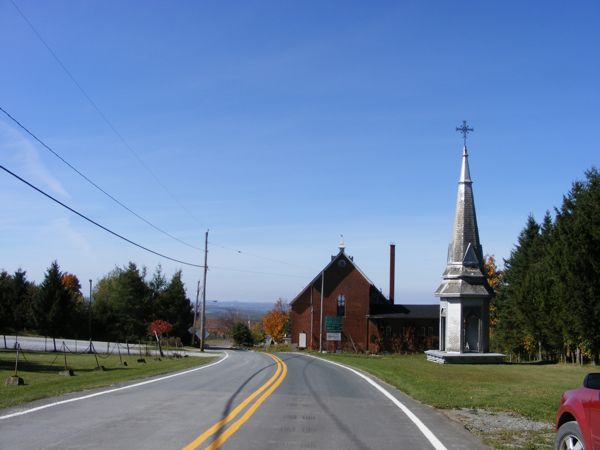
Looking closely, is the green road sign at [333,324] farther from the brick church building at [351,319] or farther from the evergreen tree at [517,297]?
the evergreen tree at [517,297]

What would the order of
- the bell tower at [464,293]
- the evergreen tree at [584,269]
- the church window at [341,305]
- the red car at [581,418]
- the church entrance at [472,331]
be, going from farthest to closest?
the church window at [341,305] → the church entrance at [472,331] → the bell tower at [464,293] → the evergreen tree at [584,269] → the red car at [581,418]

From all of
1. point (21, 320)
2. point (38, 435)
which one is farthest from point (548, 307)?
point (21, 320)

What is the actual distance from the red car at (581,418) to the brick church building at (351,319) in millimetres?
56894

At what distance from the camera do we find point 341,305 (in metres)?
65.6

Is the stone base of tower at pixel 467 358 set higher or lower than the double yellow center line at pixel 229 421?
lower

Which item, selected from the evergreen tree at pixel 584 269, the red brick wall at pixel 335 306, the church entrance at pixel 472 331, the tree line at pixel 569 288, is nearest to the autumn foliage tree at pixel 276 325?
the red brick wall at pixel 335 306

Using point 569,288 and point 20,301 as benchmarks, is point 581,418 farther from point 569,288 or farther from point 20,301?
point 20,301

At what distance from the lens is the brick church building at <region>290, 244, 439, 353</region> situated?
211 feet

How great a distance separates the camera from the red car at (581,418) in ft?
19.0

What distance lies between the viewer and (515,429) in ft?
34.1

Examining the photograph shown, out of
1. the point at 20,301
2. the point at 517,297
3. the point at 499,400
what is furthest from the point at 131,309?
the point at 499,400

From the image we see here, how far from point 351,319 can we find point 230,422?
55.9 metres

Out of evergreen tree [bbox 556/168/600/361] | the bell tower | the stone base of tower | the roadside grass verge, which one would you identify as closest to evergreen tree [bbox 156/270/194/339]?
the bell tower

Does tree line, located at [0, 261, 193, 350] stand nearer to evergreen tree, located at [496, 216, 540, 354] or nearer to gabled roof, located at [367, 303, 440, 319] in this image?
gabled roof, located at [367, 303, 440, 319]
